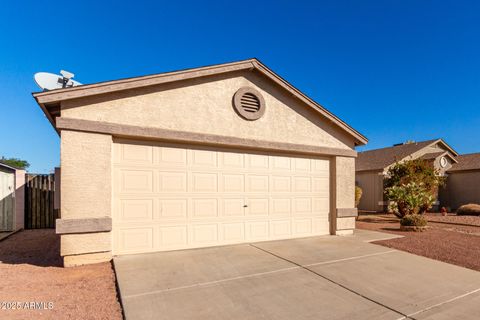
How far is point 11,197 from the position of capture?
10094 mm

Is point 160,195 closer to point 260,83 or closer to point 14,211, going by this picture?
point 260,83

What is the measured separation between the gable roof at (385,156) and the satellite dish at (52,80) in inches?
786

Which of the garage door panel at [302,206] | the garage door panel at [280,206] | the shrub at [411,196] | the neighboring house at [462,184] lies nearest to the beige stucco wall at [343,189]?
the garage door panel at [302,206]

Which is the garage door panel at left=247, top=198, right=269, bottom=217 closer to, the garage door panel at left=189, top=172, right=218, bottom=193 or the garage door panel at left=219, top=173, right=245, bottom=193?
the garage door panel at left=219, top=173, right=245, bottom=193

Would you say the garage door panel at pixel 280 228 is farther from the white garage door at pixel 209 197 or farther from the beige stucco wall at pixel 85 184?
the beige stucco wall at pixel 85 184

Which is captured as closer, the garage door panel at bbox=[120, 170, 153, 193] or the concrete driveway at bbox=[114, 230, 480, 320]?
the concrete driveway at bbox=[114, 230, 480, 320]

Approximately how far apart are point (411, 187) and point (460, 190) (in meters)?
11.9

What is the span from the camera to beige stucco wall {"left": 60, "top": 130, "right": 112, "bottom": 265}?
554 cm

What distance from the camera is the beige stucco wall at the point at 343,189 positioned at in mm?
8953

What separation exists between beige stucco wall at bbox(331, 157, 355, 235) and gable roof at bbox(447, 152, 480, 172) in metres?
A: 17.4

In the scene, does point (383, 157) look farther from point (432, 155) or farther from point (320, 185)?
point (320, 185)

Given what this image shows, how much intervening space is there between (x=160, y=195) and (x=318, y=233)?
557cm

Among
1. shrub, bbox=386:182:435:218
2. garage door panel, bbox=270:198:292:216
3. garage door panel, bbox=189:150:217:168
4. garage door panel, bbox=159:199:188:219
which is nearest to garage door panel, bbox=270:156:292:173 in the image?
garage door panel, bbox=270:198:292:216

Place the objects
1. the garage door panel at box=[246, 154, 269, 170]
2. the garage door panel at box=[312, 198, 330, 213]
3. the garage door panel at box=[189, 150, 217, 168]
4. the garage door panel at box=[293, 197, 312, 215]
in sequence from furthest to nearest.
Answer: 1. the garage door panel at box=[312, 198, 330, 213]
2. the garage door panel at box=[293, 197, 312, 215]
3. the garage door panel at box=[246, 154, 269, 170]
4. the garage door panel at box=[189, 150, 217, 168]
